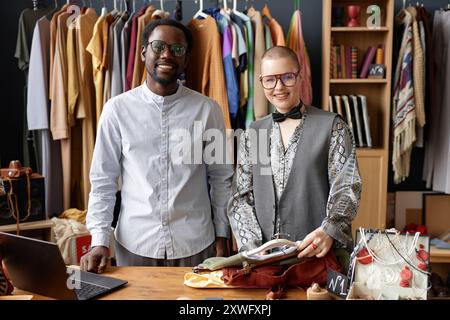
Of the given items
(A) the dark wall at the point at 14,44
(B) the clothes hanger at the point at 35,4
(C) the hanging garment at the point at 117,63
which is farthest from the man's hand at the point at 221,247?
(B) the clothes hanger at the point at 35,4

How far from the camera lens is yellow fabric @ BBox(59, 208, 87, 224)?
3.00 metres

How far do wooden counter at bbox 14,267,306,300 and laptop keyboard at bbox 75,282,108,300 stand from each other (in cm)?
2

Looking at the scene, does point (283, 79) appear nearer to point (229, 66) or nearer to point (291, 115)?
point (291, 115)

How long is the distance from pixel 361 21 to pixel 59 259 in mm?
2698

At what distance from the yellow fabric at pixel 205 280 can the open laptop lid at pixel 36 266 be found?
1.00 feet

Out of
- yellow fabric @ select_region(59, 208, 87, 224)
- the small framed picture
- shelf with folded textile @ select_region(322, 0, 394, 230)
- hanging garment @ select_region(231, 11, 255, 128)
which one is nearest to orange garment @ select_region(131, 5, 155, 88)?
hanging garment @ select_region(231, 11, 255, 128)

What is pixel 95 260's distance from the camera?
5.04ft

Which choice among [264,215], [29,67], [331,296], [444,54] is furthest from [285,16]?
[331,296]

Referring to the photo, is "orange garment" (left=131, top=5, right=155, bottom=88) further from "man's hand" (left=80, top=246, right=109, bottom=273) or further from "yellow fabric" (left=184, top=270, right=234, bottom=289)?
"yellow fabric" (left=184, top=270, right=234, bottom=289)

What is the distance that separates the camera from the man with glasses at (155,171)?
169 cm

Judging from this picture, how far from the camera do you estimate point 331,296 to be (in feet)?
4.10

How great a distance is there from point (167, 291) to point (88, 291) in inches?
8.0
